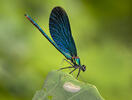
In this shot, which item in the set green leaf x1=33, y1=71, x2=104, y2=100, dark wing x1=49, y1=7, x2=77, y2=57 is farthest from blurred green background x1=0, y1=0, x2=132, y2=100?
green leaf x1=33, y1=71, x2=104, y2=100

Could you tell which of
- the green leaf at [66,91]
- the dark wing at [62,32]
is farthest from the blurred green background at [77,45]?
the green leaf at [66,91]

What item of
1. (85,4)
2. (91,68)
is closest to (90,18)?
(85,4)

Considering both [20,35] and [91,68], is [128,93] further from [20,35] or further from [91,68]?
[20,35]

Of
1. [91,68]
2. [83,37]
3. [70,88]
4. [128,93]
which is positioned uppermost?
[70,88]

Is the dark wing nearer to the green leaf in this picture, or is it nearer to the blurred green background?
the green leaf

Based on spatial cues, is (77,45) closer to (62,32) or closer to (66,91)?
(62,32)

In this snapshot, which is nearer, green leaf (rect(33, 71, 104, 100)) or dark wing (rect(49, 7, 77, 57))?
green leaf (rect(33, 71, 104, 100))

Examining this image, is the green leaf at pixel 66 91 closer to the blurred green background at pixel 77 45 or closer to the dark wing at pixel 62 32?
the dark wing at pixel 62 32
